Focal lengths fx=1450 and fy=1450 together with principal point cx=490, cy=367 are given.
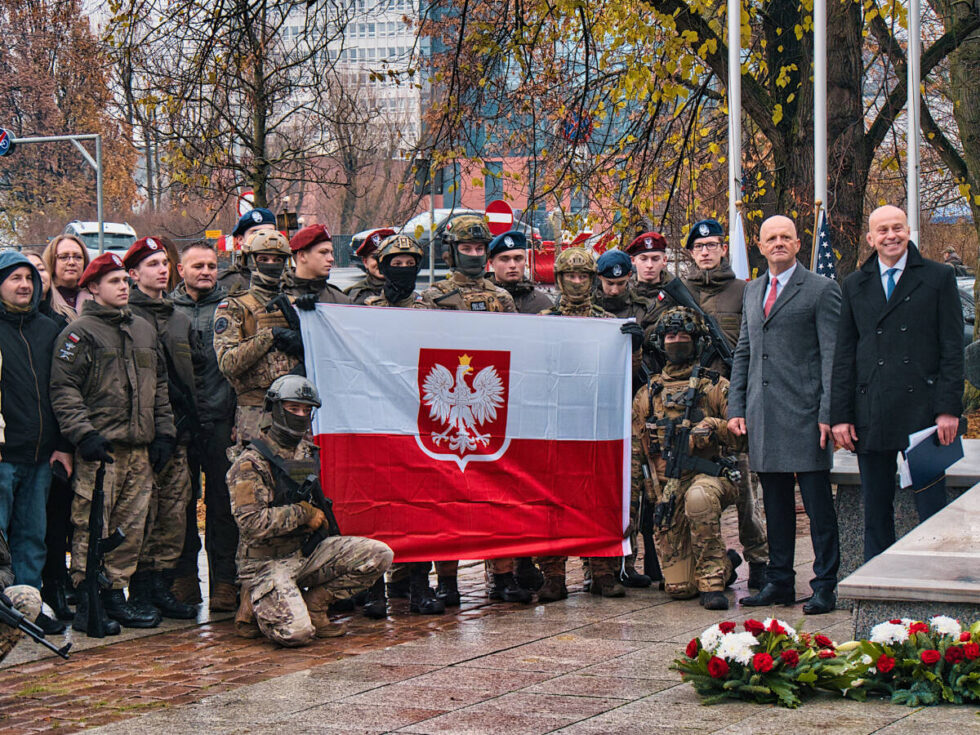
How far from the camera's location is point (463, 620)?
823 cm

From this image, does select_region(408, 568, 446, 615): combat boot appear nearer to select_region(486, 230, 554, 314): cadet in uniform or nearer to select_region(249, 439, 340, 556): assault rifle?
select_region(249, 439, 340, 556): assault rifle

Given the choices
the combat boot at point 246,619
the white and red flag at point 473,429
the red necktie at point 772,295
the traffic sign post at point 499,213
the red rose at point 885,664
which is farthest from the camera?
the traffic sign post at point 499,213

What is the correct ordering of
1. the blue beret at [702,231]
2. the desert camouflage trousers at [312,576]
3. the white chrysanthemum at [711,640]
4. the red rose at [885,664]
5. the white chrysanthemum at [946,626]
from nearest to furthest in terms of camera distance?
the red rose at [885,664], the white chrysanthemum at [946,626], the white chrysanthemum at [711,640], the desert camouflage trousers at [312,576], the blue beret at [702,231]

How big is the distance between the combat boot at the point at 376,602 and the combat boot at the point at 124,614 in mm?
1206

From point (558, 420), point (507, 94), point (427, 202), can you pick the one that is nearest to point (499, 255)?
point (558, 420)

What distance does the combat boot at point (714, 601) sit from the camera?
8305 millimetres

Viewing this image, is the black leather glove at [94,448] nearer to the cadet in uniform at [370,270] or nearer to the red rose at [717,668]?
the cadet in uniform at [370,270]

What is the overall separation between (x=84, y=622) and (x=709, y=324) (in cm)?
408

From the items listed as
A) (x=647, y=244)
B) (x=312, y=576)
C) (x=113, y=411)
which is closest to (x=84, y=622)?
(x=113, y=411)

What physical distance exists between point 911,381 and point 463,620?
2800mm

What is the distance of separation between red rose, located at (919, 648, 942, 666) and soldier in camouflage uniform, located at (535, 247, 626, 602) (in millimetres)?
3250

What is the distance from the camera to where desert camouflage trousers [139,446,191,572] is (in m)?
Result: 8.52

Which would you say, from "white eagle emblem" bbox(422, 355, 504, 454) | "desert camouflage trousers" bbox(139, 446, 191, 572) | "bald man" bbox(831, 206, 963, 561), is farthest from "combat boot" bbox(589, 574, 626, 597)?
"desert camouflage trousers" bbox(139, 446, 191, 572)

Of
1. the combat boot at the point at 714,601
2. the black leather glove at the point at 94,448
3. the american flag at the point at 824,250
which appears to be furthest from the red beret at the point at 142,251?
the american flag at the point at 824,250
